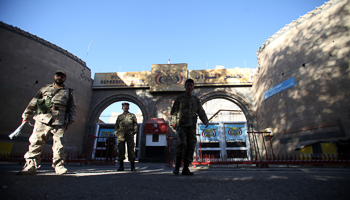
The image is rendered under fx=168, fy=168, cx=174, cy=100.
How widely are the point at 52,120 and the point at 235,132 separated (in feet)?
33.6

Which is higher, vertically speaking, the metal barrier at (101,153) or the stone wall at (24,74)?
the stone wall at (24,74)

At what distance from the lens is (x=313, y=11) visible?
7.60m

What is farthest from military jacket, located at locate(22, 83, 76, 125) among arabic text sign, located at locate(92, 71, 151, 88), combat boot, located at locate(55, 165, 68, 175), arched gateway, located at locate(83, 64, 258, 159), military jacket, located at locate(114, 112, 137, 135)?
arabic text sign, located at locate(92, 71, 151, 88)

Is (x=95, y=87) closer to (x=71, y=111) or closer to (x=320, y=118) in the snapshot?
(x=71, y=111)

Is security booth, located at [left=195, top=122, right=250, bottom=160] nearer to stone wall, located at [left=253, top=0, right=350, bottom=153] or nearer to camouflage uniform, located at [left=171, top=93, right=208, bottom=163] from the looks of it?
stone wall, located at [left=253, top=0, right=350, bottom=153]

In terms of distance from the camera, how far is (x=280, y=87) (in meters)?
8.54

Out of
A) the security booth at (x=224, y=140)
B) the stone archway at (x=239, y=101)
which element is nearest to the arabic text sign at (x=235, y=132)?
the security booth at (x=224, y=140)

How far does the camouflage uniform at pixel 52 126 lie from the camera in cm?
267

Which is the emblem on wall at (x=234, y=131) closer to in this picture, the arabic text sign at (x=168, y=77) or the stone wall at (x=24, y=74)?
the arabic text sign at (x=168, y=77)

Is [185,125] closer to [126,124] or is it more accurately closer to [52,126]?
[126,124]

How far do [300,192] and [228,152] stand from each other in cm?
991

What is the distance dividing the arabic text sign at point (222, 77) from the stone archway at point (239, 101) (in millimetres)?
692

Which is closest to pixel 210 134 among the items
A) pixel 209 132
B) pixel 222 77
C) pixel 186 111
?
pixel 209 132

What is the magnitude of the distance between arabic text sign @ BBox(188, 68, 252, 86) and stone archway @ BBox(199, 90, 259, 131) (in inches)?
27.3
